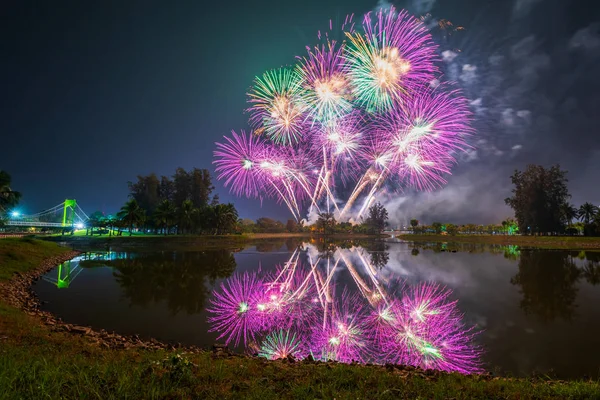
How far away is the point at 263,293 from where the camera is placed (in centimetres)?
1725

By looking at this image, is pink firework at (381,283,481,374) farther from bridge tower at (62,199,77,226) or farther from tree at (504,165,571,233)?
bridge tower at (62,199,77,226)

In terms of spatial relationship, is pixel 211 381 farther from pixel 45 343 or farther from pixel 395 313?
pixel 395 313

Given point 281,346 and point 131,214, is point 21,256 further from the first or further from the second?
point 131,214

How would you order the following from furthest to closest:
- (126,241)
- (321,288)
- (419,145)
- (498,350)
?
(126,241)
(419,145)
(321,288)
(498,350)

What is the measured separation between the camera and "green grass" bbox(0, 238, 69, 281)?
70.6 ft

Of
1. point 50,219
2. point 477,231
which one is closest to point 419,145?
point 477,231

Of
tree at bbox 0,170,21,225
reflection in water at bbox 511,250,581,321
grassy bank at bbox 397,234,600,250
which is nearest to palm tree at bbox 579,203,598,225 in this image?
grassy bank at bbox 397,234,600,250

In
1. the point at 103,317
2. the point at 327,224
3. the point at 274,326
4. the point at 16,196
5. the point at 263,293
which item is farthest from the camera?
the point at 327,224

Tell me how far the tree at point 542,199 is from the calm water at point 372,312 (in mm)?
64643

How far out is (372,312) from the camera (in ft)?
43.5

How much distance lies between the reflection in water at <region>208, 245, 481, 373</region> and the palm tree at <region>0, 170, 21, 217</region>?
39069 mm

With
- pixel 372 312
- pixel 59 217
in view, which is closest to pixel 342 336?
pixel 372 312

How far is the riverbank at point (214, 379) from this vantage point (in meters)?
5.04

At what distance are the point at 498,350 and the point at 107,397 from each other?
1069 cm
